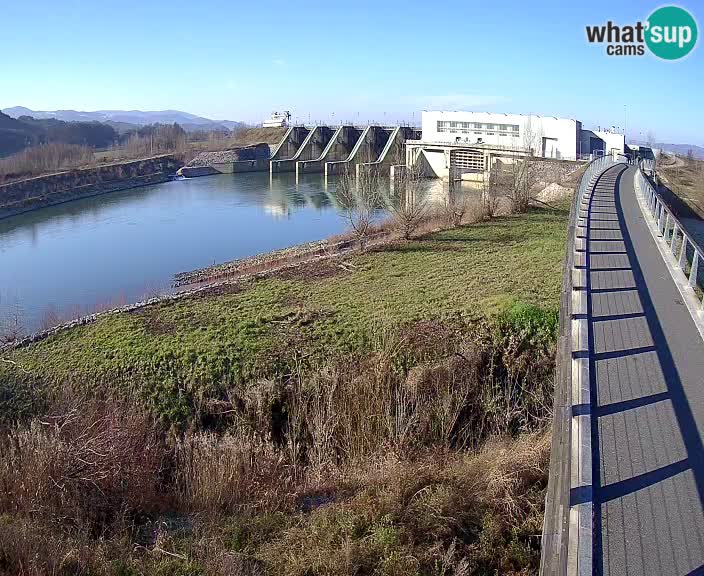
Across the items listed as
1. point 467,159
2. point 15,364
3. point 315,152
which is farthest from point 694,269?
point 315,152

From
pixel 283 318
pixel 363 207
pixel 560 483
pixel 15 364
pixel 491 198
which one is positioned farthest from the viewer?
pixel 491 198

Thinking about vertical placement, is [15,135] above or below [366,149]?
above

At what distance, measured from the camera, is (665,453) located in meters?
5.20

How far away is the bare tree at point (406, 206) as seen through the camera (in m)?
19.9

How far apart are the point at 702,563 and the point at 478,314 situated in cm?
755

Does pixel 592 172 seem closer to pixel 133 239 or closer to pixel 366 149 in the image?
pixel 133 239

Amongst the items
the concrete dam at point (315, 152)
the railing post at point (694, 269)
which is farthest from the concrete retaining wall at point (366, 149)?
the railing post at point (694, 269)

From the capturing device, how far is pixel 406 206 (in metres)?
20.1

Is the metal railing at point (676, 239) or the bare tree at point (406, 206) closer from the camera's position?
the metal railing at point (676, 239)

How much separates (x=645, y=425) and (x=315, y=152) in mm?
62821

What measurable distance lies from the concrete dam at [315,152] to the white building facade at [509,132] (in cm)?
410

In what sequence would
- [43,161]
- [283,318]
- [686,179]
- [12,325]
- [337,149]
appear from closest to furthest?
1. [283,318]
2. [12,325]
3. [686,179]
4. [43,161]
5. [337,149]

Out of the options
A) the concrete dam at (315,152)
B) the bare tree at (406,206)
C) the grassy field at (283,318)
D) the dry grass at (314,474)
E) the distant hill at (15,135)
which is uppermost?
the distant hill at (15,135)

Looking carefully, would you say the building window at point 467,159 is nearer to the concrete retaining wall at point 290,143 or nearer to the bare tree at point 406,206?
the concrete retaining wall at point 290,143
